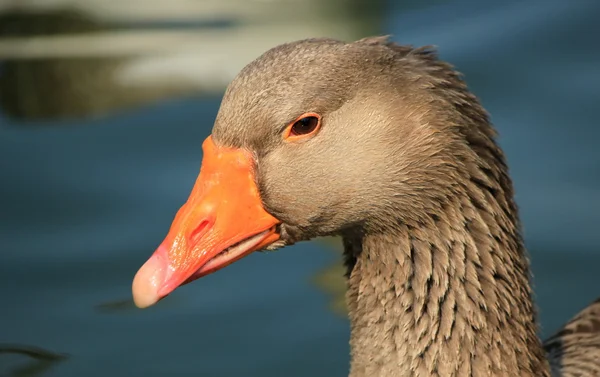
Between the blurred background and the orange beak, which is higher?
the blurred background

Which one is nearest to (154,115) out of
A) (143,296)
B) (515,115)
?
(515,115)

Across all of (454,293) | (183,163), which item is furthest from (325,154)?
(183,163)

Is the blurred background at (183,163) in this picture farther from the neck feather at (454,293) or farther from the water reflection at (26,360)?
the neck feather at (454,293)

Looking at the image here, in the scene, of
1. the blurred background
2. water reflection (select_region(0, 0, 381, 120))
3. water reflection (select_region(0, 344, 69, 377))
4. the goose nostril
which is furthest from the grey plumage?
water reflection (select_region(0, 0, 381, 120))

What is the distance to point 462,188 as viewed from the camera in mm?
4848

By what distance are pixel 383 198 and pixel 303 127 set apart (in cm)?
48

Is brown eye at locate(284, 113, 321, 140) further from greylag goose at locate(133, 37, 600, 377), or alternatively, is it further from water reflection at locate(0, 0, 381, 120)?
water reflection at locate(0, 0, 381, 120)

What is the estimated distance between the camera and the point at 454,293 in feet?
16.2

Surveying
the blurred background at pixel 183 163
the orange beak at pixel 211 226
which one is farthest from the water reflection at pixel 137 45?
the orange beak at pixel 211 226

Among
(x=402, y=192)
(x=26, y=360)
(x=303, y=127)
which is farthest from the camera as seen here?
(x=26, y=360)

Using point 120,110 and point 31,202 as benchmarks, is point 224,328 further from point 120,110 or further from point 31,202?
point 120,110

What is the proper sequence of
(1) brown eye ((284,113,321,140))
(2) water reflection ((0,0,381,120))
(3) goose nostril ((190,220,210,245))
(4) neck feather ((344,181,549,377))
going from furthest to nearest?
(2) water reflection ((0,0,381,120))
(4) neck feather ((344,181,549,377))
(3) goose nostril ((190,220,210,245))
(1) brown eye ((284,113,321,140))

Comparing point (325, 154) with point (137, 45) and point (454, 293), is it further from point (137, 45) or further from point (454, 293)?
point (137, 45)

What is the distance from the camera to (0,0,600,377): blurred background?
24.6 ft
